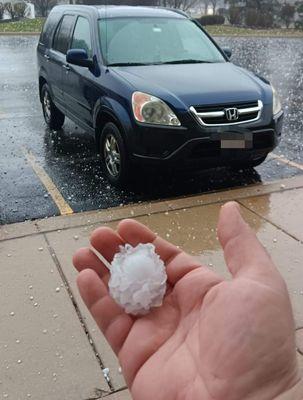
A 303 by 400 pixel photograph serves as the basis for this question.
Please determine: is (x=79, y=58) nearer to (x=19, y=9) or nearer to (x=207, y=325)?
(x=207, y=325)

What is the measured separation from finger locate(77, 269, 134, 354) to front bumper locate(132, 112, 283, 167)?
9.99 ft

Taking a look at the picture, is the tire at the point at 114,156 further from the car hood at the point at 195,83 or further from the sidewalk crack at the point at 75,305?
the sidewalk crack at the point at 75,305

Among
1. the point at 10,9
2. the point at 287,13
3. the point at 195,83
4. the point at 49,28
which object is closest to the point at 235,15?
the point at 287,13

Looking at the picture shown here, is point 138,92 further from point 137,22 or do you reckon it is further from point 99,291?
point 99,291

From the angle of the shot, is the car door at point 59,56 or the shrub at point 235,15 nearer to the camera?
the car door at point 59,56

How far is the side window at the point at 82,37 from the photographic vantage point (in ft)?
19.9

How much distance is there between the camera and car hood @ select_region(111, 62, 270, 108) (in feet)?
16.0

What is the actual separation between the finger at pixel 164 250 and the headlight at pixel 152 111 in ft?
9.37

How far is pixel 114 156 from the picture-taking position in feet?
17.7

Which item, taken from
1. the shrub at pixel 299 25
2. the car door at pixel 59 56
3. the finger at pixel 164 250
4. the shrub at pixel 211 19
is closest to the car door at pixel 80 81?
the car door at pixel 59 56

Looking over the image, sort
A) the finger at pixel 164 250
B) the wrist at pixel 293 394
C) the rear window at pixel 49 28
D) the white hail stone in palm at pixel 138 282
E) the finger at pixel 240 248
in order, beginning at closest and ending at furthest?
1. the wrist at pixel 293 394
2. the finger at pixel 240 248
3. the white hail stone in palm at pixel 138 282
4. the finger at pixel 164 250
5. the rear window at pixel 49 28

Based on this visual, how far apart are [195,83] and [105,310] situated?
12.0 ft

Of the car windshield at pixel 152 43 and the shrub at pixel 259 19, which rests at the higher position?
the car windshield at pixel 152 43

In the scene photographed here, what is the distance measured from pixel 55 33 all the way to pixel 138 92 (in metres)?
3.12
